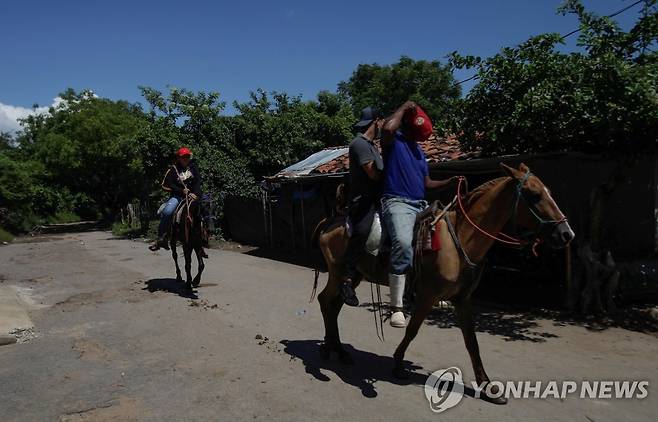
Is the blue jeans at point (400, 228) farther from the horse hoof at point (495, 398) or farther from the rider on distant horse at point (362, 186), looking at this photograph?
the horse hoof at point (495, 398)

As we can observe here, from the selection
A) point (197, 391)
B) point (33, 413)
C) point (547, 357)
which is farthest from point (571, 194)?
point (33, 413)

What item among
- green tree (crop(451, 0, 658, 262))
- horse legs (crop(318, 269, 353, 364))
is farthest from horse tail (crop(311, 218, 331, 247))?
green tree (crop(451, 0, 658, 262))

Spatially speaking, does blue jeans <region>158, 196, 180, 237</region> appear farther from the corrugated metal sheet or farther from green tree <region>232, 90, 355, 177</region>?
green tree <region>232, 90, 355, 177</region>

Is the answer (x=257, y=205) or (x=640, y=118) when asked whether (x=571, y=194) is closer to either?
(x=640, y=118)

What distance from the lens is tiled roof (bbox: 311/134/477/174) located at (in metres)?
9.91

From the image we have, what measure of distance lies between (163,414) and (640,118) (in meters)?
6.52

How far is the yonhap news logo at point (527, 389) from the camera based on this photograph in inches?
184

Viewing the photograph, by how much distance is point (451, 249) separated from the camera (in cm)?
471

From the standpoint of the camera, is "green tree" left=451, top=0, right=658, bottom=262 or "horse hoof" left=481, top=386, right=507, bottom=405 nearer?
"horse hoof" left=481, top=386, right=507, bottom=405

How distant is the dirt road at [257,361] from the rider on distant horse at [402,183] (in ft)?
4.02

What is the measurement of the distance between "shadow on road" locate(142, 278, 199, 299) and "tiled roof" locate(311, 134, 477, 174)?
4083 millimetres

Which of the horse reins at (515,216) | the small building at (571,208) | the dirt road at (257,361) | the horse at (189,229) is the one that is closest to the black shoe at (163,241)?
the horse at (189,229)

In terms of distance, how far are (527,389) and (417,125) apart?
2.77 meters

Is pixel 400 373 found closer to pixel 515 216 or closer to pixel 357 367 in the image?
pixel 357 367
